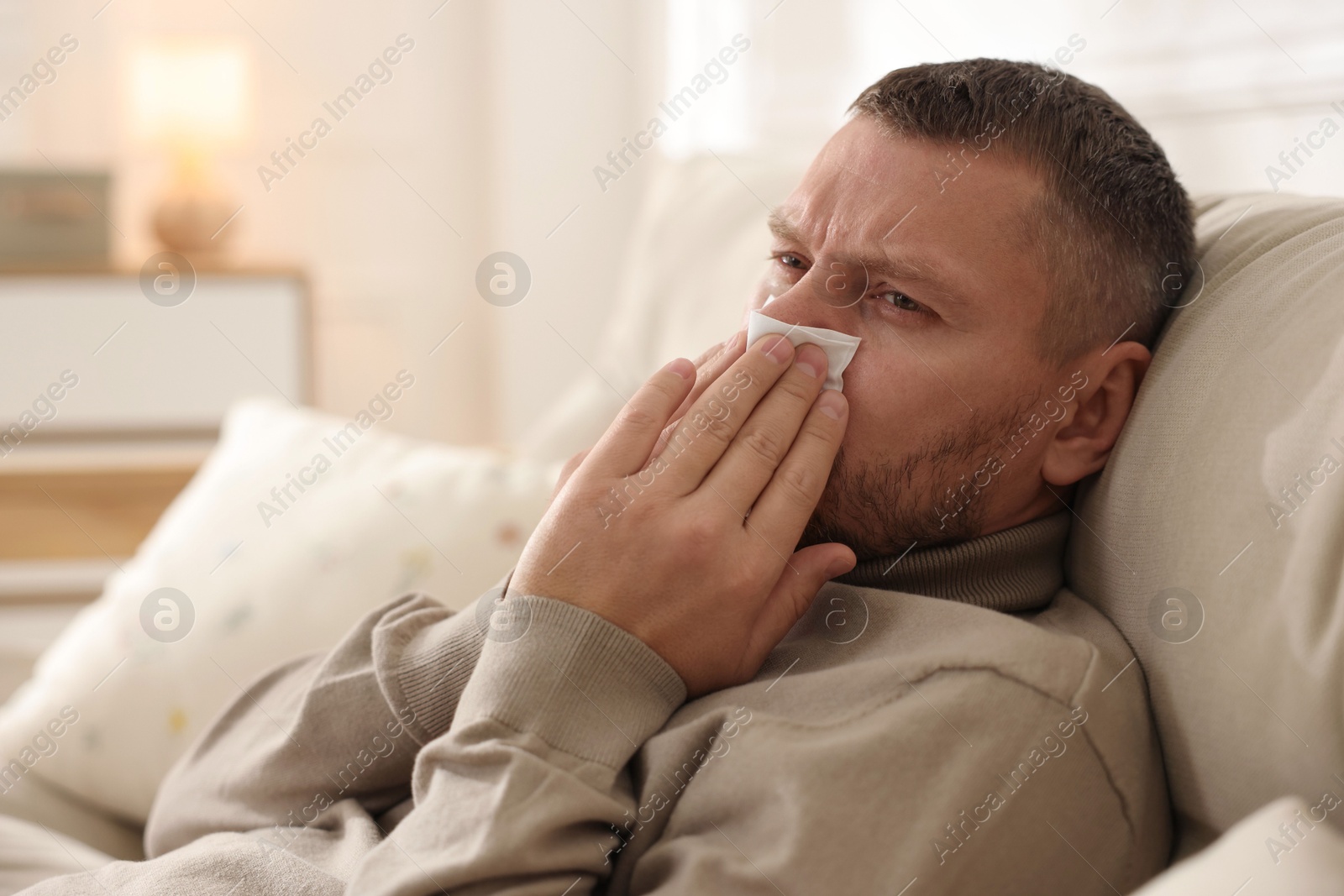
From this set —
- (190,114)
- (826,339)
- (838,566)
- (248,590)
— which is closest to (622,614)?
(838,566)

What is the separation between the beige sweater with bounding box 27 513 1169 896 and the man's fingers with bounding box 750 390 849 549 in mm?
84

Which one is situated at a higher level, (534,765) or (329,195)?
(329,195)

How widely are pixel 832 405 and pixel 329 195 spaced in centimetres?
318

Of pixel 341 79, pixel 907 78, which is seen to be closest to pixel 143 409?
pixel 341 79

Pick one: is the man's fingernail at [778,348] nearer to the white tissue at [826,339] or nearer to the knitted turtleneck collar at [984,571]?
the white tissue at [826,339]

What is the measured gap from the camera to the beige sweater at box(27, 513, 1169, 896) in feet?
2.20

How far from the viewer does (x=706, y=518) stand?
792 millimetres

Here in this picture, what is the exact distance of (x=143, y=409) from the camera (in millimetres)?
2850

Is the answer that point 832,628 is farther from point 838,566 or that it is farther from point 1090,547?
point 1090,547

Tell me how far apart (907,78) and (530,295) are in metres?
2.49

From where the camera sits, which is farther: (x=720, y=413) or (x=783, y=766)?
(x=720, y=413)

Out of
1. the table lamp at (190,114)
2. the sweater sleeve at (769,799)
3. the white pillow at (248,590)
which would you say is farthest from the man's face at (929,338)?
the table lamp at (190,114)

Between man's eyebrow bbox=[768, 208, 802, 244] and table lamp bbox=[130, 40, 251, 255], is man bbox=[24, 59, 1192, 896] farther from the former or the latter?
table lamp bbox=[130, 40, 251, 255]

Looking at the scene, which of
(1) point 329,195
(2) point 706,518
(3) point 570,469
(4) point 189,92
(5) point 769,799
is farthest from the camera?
(1) point 329,195
